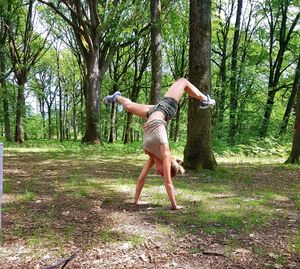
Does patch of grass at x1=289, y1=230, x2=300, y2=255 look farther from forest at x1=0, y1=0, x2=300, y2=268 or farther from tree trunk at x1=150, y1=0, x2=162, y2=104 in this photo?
tree trunk at x1=150, y1=0, x2=162, y2=104

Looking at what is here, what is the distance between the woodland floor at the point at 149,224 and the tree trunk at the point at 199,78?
805 mm

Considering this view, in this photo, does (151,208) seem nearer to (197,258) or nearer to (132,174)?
(197,258)

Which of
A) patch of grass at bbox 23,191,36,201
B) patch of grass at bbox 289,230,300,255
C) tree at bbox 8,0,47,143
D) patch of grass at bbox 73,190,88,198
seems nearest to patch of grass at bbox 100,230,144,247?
patch of grass at bbox 289,230,300,255

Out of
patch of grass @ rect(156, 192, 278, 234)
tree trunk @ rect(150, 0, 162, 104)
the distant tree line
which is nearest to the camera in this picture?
patch of grass @ rect(156, 192, 278, 234)

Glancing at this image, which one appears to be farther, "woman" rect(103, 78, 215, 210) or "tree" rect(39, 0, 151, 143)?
"tree" rect(39, 0, 151, 143)

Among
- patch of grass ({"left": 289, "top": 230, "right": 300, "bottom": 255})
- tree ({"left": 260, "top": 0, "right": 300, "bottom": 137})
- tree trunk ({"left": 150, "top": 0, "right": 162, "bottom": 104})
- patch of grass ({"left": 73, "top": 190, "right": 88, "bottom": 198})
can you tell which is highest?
tree ({"left": 260, "top": 0, "right": 300, "bottom": 137})

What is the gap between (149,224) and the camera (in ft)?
14.3

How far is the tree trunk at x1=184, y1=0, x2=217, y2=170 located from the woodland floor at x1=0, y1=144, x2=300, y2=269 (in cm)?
81

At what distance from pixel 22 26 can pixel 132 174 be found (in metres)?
20.9

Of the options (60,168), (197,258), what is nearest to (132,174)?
(60,168)

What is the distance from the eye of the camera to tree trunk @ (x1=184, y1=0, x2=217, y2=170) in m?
8.24

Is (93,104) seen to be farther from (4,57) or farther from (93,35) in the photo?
(4,57)

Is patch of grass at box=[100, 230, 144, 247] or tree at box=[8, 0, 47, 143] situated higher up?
tree at box=[8, 0, 47, 143]

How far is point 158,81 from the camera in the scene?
1370 centimetres
